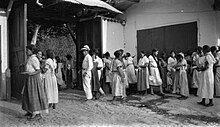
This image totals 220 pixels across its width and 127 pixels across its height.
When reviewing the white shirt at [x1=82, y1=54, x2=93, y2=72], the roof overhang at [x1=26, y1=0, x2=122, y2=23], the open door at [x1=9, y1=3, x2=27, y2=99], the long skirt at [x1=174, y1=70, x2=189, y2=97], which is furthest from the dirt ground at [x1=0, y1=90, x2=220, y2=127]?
the roof overhang at [x1=26, y1=0, x2=122, y2=23]

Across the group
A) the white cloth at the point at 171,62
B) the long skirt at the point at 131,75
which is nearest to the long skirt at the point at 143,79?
the long skirt at the point at 131,75

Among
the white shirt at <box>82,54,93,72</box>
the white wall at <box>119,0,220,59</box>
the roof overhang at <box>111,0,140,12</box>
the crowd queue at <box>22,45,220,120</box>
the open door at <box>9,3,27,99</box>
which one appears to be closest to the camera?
the crowd queue at <box>22,45,220,120</box>

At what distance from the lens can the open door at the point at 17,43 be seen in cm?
713

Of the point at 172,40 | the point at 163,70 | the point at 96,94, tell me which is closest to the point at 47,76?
the point at 96,94

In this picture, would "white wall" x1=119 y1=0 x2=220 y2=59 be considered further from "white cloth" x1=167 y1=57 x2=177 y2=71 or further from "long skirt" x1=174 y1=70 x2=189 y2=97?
"long skirt" x1=174 y1=70 x2=189 y2=97

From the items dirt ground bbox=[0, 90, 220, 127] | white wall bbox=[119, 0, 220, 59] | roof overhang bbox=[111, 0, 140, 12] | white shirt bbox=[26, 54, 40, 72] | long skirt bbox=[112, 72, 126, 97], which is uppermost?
roof overhang bbox=[111, 0, 140, 12]

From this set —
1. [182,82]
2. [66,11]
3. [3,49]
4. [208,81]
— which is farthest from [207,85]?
[3,49]

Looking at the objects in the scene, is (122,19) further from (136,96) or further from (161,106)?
(161,106)

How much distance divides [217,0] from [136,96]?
4.26m

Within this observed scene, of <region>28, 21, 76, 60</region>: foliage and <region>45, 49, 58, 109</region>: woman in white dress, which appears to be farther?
<region>28, 21, 76, 60</region>: foliage

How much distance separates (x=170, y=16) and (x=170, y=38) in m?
0.89

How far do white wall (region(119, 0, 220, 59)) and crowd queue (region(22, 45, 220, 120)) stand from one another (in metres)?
1.12

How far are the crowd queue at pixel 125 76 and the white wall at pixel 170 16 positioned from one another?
112cm

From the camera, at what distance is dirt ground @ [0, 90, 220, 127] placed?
5230mm
